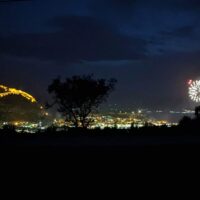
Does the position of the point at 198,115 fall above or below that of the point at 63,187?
above

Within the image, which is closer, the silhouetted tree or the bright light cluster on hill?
the silhouetted tree

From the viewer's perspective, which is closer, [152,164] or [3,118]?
[152,164]

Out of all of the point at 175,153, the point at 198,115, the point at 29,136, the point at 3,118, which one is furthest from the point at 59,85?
the point at 175,153

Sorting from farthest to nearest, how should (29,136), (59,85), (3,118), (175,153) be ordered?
(3,118) < (59,85) < (29,136) < (175,153)

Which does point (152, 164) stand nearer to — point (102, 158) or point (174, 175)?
point (174, 175)

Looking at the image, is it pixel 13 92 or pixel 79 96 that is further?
pixel 13 92

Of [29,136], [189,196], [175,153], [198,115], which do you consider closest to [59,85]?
[198,115]

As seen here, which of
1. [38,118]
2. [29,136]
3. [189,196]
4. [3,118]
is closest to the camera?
[189,196]

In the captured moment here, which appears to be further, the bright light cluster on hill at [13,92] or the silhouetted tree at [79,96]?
the bright light cluster on hill at [13,92]

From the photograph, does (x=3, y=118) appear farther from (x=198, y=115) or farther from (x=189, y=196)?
(x=189, y=196)

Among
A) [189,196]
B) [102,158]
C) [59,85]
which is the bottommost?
[189,196]
